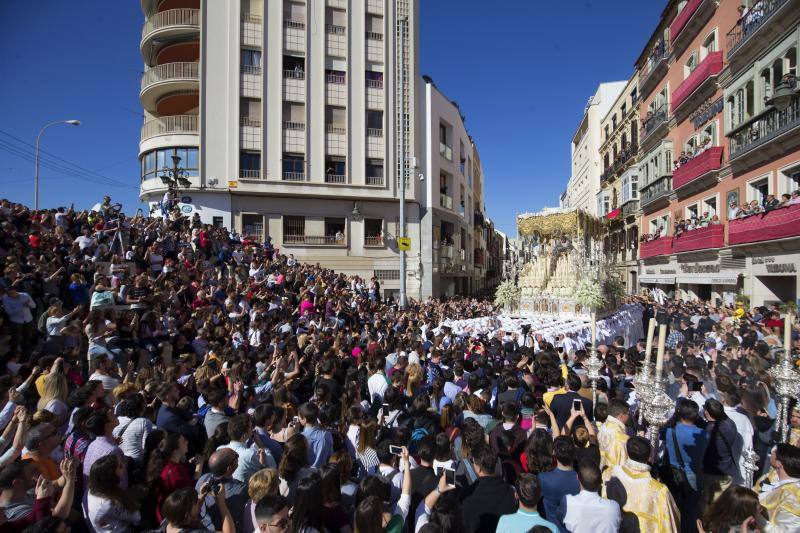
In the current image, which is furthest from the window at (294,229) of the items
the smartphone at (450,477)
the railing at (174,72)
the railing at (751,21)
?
the smartphone at (450,477)

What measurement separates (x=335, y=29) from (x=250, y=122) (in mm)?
7550

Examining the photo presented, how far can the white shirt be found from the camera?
3258 millimetres

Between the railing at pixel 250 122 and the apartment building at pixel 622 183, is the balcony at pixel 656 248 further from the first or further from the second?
the railing at pixel 250 122

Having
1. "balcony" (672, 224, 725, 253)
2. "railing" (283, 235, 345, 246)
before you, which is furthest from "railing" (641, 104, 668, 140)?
"railing" (283, 235, 345, 246)

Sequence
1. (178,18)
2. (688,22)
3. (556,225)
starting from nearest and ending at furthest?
1. (556,225)
2. (688,22)
3. (178,18)

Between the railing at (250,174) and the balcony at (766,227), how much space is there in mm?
22765

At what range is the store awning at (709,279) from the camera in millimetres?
18531

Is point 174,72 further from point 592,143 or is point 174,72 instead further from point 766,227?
point 592,143

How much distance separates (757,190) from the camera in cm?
1766

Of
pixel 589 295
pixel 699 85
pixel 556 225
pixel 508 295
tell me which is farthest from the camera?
pixel 699 85

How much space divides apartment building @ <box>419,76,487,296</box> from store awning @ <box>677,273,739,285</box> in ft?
45.0

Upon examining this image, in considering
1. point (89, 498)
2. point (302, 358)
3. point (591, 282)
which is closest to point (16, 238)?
point (302, 358)

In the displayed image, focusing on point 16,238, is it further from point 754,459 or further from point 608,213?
point 608,213

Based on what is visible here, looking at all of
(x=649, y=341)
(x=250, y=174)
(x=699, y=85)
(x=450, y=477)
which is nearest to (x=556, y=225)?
(x=699, y=85)
